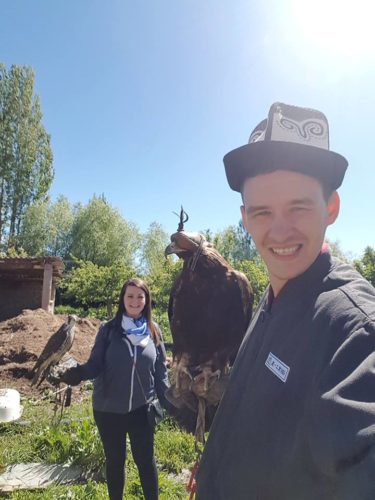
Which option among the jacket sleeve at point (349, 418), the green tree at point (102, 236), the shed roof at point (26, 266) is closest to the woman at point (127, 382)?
the jacket sleeve at point (349, 418)

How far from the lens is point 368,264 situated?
20.0m

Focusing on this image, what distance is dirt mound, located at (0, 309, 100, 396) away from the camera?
7475mm

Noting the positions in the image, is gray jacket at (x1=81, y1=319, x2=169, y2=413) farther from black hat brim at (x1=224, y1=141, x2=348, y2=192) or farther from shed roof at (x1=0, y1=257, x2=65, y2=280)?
shed roof at (x1=0, y1=257, x2=65, y2=280)

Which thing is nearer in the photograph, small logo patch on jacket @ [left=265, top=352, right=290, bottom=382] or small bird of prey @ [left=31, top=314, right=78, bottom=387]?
small logo patch on jacket @ [left=265, top=352, right=290, bottom=382]

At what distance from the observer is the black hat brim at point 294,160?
38.1 inches

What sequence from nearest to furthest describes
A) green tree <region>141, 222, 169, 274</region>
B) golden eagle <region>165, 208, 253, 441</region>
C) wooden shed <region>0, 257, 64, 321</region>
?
golden eagle <region>165, 208, 253, 441</region> → wooden shed <region>0, 257, 64, 321</region> → green tree <region>141, 222, 169, 274</region>

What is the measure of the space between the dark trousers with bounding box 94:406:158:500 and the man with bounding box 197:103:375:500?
1980mm

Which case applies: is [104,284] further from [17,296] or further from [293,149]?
[293,149]

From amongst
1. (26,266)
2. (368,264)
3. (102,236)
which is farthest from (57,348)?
(102,236)

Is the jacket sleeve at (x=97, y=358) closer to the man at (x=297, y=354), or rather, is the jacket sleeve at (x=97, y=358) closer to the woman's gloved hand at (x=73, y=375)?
the woman's gloved hand at (x=73, y=375)

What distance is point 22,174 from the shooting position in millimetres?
31562

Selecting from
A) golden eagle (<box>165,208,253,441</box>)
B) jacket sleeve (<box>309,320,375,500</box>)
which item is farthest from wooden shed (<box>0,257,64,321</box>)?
jacket sleeve (<box>309,320,375,500</box>)

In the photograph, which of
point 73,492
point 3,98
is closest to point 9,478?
point 73,492

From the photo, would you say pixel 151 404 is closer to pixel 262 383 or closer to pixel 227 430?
pixel 227 430
